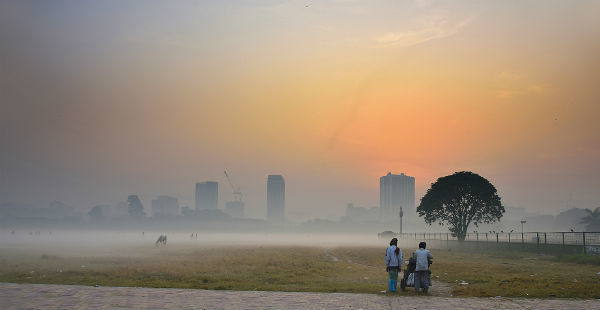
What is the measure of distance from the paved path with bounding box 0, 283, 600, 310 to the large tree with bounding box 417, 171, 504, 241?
226 feet

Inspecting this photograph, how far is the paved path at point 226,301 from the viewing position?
15242 millimetres

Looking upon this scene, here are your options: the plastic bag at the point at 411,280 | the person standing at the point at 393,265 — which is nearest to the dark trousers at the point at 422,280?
the plastic bag at the point at 411,280

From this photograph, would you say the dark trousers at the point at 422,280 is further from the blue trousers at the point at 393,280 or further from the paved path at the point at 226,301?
the paved path at the point at 226,301

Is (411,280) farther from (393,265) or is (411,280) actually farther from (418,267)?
(393,265)

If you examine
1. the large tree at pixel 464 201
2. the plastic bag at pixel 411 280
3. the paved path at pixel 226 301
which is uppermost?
the large tree at pixel 464 201

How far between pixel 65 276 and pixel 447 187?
7052 cm

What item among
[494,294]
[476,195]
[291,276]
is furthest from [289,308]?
[476,195]

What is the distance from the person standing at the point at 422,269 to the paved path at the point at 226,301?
4.56ft

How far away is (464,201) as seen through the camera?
84250 mm

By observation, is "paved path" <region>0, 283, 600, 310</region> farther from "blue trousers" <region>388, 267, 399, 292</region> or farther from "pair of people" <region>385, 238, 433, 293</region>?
"blue trousers" <region>388, 267, 399, 292</region>

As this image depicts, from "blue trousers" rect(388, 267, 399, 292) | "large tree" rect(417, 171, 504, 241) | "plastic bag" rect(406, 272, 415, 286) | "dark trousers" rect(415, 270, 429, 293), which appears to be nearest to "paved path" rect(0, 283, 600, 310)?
"dark trousers" rect(415, 270, 429, 293)

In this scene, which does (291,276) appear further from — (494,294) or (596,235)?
(596,235)

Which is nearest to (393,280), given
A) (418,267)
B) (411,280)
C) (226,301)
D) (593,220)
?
(411,280)

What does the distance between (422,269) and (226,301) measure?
820 centimetres
